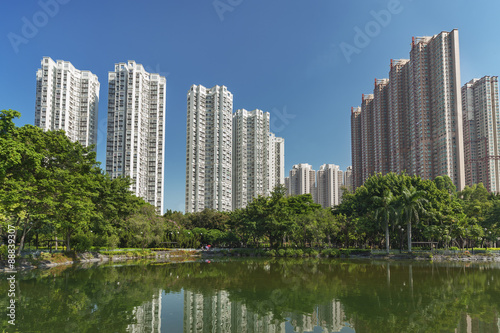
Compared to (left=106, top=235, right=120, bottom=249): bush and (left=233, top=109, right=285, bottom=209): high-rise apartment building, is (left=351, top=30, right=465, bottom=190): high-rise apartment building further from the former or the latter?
(left=106, top=235, right=120, bottom=249): bush

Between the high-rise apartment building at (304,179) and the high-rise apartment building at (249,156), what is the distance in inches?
1494

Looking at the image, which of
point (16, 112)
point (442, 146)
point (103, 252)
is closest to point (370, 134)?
point (442, 146)

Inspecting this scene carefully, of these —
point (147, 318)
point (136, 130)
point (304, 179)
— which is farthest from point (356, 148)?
point (147, 318)

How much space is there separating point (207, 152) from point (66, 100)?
35.2 metres

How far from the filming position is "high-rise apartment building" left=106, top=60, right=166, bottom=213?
256ft

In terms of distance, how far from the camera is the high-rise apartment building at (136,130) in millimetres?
78062

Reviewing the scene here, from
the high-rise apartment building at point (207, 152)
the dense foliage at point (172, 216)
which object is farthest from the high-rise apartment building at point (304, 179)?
the dense foliage at point (172, 216)

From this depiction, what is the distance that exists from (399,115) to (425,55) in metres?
14.4

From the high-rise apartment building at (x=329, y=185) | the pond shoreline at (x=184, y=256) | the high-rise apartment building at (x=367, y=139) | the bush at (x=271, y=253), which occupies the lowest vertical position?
the bush at (x=271, y=253)

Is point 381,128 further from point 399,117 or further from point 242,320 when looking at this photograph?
point 242,320

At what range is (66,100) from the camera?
78.4 meters

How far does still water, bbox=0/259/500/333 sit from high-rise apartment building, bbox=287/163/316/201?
11673 cm

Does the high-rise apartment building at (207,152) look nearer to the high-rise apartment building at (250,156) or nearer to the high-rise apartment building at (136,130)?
the high-rise apartment building at (250,156)

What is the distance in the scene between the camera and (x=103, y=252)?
35.8m
